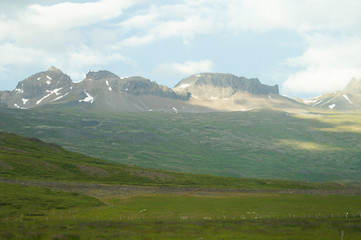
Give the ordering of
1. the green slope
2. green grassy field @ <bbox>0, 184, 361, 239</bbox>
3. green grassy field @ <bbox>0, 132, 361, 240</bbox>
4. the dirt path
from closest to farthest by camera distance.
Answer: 1. green grassy field @ <bbox>0, 184, 361, 239</bbox>
2. green grassy field @ <bbox>0, 132, 361, 240</bbox>
3. the dirt path
4. the green slope

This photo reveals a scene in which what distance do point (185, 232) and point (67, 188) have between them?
249ft

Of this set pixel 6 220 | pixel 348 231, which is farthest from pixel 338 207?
pixel 6 220

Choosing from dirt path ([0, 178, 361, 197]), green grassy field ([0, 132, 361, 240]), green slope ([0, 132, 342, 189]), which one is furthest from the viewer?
green slope ([0, 132, 342, 189])

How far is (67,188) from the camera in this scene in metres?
122

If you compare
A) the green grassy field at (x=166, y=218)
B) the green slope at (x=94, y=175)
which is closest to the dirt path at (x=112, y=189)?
the green slope at (x=94, y=175)

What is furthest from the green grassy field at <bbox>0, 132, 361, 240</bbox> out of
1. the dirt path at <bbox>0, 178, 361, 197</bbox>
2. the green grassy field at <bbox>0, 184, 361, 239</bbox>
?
the dirt path at <bbox>0, 178, 361, 197</bbox>

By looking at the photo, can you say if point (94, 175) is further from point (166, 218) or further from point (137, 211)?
point (166, 218)

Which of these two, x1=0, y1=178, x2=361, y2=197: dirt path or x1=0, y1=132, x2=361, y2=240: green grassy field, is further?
x1=0, y1=178, x2=361, y2=197: dirt path

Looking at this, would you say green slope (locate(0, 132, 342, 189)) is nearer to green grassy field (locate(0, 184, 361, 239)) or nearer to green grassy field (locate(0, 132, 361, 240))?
green grassy field (locate(0, 132, 361, 240))

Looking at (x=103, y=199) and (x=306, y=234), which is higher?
(x=306, y=234)

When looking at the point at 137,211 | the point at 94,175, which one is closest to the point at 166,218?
the point at 137,211

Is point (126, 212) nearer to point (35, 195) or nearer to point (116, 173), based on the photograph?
point (35, 195)

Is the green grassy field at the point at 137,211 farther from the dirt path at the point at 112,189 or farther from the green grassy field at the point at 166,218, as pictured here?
the dirt path at the point at 112,189

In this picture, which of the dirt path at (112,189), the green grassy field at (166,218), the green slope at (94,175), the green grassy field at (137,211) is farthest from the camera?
the green slope at (94,175)
